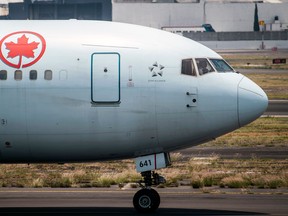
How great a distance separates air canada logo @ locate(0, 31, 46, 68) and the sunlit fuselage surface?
0.03 metres

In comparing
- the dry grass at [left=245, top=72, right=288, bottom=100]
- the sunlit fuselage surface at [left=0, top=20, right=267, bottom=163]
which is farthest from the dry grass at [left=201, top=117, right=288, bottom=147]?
the dry grass at [left=245, top=72, right=288, bottom=100]

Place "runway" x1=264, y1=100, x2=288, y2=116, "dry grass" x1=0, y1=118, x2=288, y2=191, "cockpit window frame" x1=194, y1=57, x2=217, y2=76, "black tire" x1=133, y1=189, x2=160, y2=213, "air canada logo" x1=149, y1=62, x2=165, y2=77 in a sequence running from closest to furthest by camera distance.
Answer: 1. "air canada logo" x1=149, y1=62, x2=165, y2=77
2. "cockpit window frame" x1=194, y1=57, x2=217, y2=76
3. "black tire" x1=133, y1=189, x2=160, y2=213
4. "dry grass" x1=0, y1=118, x2=288, y2=191
5. "runway" x1=264, y1=100, x2=288, y2=116

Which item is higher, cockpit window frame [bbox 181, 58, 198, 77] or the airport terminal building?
the airport terminal building

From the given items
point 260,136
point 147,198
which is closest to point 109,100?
point 147,198

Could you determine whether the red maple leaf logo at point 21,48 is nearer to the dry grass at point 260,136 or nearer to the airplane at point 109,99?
the airplane at point 109,99

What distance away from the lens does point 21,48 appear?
21969 millimetres

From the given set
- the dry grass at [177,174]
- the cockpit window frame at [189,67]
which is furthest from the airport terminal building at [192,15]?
the cockpit window frame at [189,67]

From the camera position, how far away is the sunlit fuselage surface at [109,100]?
21.6m

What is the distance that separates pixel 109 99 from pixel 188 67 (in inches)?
86.3

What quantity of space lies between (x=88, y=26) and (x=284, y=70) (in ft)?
273

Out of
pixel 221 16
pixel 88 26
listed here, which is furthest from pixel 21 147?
pixel 221 16

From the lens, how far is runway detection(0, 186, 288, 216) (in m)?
23.0

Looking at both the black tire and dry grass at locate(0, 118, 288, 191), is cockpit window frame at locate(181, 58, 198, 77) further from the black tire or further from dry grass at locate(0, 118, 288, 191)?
dry grass at locate(0, 118, 288, 191)

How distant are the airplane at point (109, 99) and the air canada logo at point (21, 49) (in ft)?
0.08
